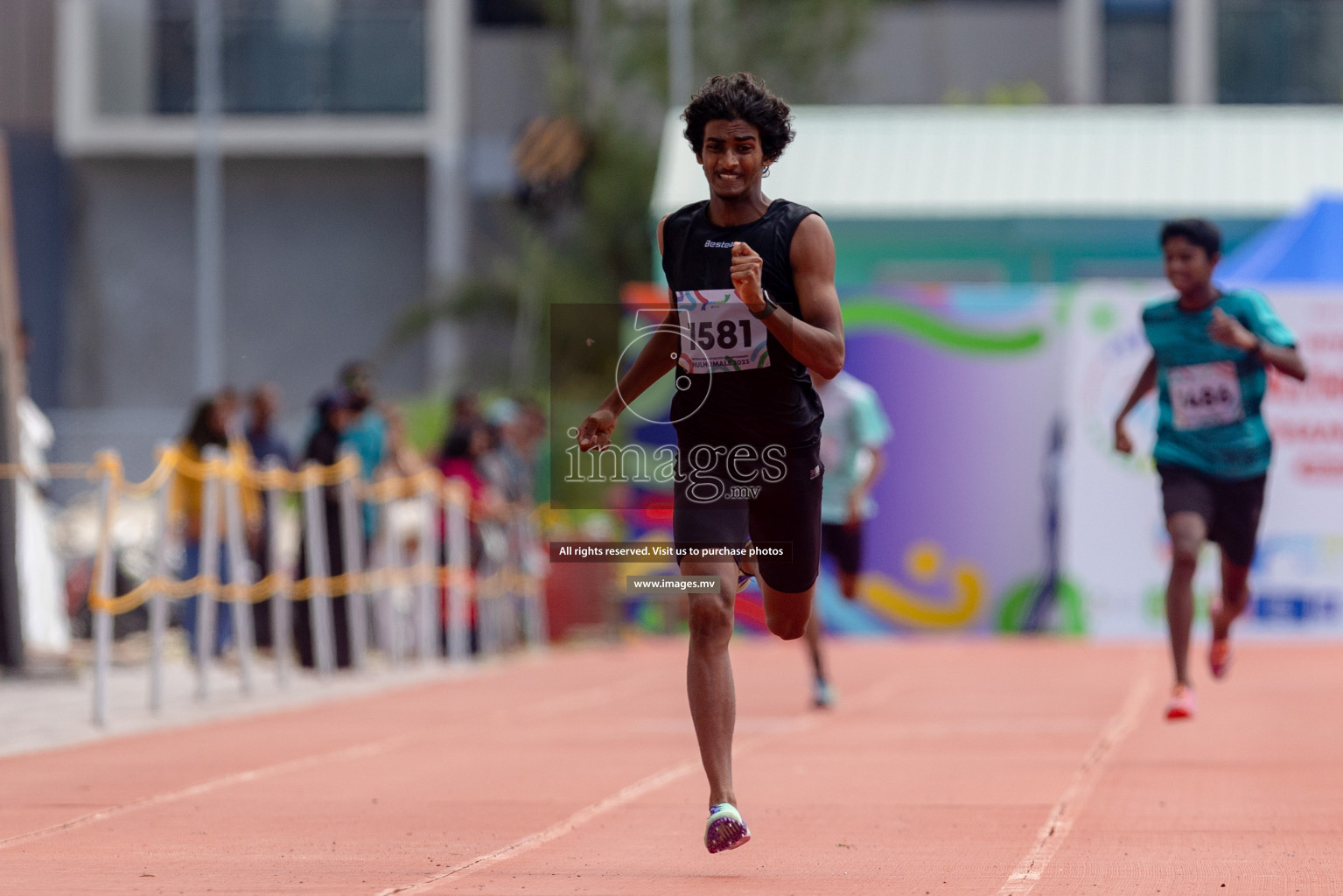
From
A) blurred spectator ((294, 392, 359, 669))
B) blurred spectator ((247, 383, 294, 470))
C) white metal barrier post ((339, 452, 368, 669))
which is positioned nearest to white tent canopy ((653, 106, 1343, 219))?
blurred spectator ((247, 383, 294, 470))

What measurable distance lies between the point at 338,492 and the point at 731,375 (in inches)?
402

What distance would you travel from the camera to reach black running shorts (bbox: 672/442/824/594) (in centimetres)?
648

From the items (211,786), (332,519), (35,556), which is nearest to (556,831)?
(211,786)

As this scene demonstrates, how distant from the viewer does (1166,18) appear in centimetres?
4197

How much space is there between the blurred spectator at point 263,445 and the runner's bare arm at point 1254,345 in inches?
324

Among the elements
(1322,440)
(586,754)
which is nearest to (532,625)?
(1322,440)

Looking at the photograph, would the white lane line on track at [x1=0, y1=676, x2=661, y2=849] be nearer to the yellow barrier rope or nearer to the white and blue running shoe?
the yellow barrier rope

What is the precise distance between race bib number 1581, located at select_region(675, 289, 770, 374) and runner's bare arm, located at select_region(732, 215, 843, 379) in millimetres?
136

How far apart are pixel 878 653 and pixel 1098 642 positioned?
7.43 feet

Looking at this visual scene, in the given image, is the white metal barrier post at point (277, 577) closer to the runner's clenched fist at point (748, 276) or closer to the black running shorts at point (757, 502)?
the black running shorts at point (757, 502)

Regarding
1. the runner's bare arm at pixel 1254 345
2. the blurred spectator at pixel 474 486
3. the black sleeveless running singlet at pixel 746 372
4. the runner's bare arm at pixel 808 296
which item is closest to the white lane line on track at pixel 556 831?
the black sleeveless running singlet at pixel 746 372

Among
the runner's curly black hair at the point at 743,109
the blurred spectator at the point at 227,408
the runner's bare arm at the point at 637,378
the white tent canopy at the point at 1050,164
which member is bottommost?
the blurred spectator at the point at 227,408

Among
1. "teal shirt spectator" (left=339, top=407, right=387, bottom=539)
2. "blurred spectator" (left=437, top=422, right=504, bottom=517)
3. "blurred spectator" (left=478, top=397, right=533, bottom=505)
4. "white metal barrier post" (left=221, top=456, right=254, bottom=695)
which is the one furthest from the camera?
"blurred spectator" (left=478, top=397, right=533, bottom=505)

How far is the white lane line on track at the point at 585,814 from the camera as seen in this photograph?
6089mm
